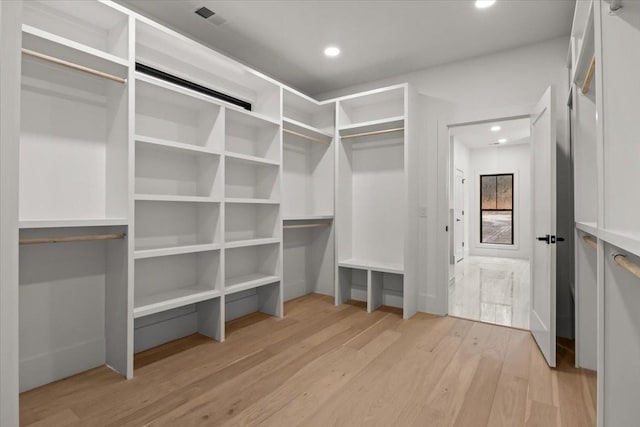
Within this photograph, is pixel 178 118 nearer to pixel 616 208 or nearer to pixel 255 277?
pixel 255 277

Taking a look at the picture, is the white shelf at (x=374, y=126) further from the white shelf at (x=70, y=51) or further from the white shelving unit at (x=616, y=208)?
the white shelf at (x=70, y=51)

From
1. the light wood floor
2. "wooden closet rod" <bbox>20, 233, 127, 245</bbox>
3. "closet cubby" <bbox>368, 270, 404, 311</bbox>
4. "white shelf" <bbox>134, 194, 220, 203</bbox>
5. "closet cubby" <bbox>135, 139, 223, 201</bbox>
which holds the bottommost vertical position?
the light wood floor

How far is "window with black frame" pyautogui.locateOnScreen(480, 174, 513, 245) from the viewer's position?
26.6 ft

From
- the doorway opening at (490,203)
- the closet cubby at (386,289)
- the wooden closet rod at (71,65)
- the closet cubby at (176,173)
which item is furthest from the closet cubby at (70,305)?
the doorway opening at (490,203)

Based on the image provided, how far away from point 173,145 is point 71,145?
63 centimetres

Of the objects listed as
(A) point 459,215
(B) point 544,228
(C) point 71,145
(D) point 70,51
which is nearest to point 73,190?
(C) point 71,145

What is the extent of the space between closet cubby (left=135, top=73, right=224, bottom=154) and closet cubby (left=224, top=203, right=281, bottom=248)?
763 mm

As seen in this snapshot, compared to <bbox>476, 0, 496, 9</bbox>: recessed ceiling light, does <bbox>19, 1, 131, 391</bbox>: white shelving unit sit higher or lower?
lower

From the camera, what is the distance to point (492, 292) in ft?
15.0

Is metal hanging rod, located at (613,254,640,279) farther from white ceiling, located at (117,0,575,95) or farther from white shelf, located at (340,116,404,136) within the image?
white shelf, located at (340,116,404,136)

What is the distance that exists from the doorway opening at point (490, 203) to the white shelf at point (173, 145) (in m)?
4.46

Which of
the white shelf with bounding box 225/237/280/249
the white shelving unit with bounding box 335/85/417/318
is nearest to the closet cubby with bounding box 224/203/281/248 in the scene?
the white shelf with bounding box 225/237/280/249

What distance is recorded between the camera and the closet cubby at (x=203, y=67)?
2475 mm

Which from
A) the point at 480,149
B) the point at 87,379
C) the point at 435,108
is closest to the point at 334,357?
the point at 87,379
